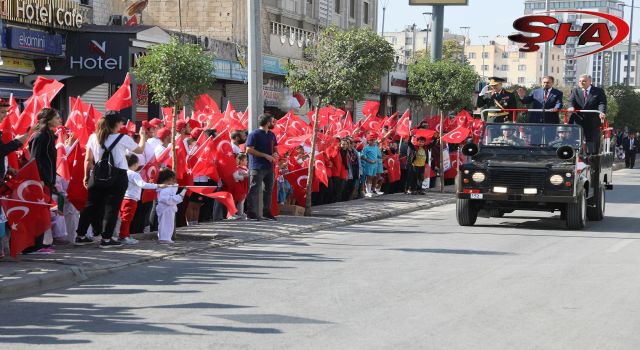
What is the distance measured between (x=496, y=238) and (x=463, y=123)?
1411 centimetres

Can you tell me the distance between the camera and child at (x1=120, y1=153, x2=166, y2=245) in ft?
44.6

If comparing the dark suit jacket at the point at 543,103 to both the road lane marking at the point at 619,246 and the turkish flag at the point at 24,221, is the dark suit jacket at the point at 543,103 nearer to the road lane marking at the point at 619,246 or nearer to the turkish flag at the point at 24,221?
the road lane marking at the point at 619,246

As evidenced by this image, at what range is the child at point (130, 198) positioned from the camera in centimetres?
1360

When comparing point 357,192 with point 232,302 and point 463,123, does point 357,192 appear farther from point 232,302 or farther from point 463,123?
point 232,302

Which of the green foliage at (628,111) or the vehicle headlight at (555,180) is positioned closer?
the vehicle headlight at (555,180)

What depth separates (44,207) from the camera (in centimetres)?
1223

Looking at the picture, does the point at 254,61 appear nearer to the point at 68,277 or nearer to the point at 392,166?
the point at 392,166

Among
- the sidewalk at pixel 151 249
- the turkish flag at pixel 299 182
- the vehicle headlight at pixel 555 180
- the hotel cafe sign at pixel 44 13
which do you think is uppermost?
the hotel cafe sign at pixel 44 13

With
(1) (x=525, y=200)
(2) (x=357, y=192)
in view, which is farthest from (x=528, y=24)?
(1) (x=525, y=200)

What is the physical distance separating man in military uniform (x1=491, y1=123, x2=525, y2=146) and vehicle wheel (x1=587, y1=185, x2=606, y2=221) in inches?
77.7

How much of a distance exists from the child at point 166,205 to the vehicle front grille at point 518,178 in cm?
552

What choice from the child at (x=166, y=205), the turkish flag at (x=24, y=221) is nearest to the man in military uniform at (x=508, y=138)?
the child at (x=166, y=205)

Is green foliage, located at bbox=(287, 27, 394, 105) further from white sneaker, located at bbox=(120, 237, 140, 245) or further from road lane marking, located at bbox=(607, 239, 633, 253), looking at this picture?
white sneaker, located at bbox=(120, 237, 140, 245)

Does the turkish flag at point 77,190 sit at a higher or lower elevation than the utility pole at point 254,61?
lower
